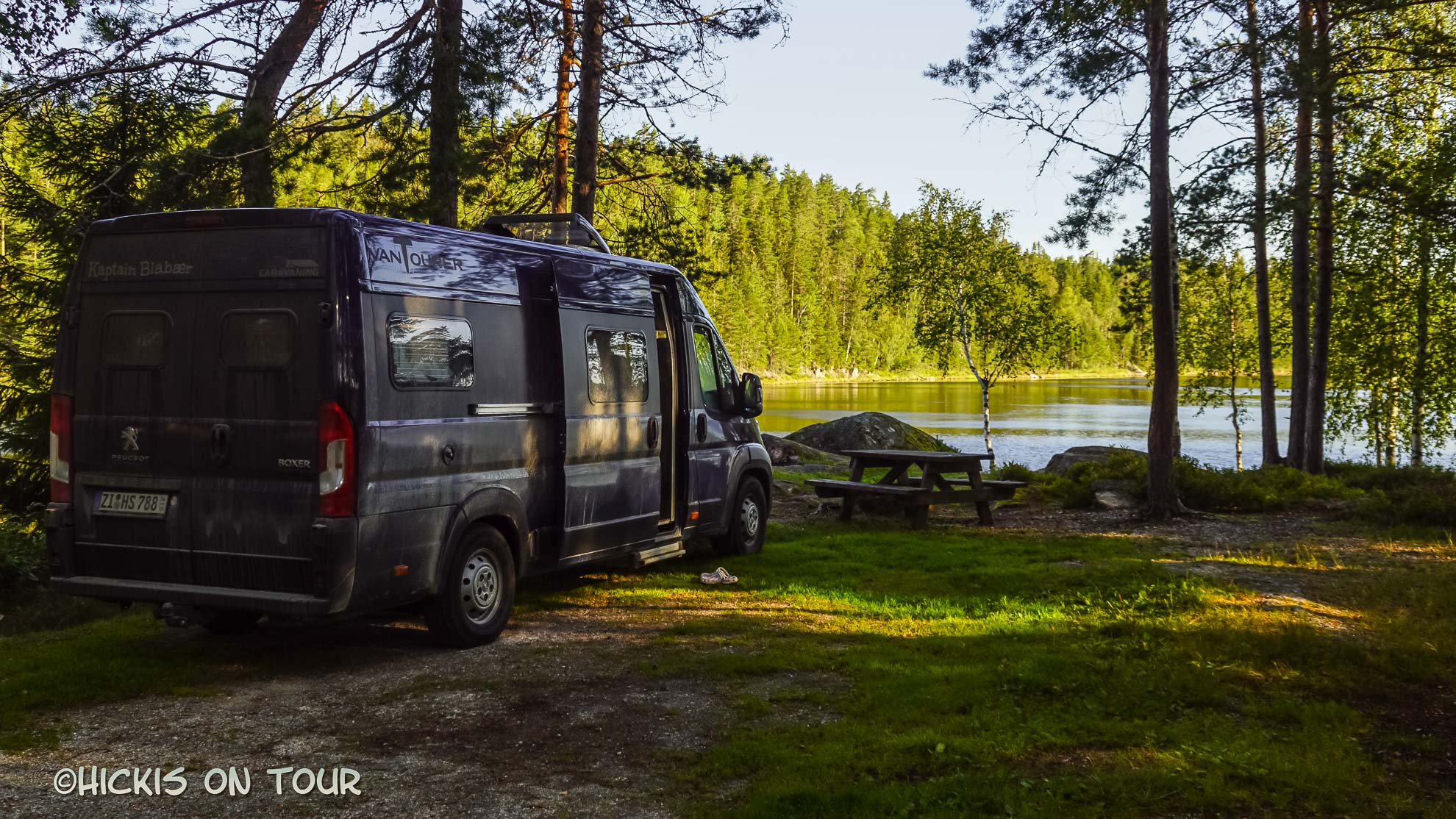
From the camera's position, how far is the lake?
38.2m

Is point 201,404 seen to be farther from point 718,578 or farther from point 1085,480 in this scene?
point 1085,480

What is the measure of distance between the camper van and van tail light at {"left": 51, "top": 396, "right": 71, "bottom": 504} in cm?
1

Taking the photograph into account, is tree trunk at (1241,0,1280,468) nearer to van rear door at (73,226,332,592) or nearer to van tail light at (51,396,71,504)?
van rear door at (73,226,332,592)

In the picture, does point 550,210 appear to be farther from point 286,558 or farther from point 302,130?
point 286,558

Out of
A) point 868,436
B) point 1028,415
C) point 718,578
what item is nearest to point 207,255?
point 718,578

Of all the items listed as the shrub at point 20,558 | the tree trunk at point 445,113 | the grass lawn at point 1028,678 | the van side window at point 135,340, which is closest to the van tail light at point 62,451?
the van side window at point 135,340

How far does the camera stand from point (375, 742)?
5.18 meters

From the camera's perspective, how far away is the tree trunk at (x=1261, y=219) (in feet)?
34.5

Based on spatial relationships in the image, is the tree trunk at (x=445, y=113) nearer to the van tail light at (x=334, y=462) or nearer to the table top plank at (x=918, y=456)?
the table top plank at (x=918, y=456)

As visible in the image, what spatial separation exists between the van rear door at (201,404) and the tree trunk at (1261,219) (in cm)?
884

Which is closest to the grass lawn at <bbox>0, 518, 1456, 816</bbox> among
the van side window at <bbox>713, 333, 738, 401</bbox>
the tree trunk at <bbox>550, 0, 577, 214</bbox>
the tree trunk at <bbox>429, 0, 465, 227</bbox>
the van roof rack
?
the van side window at <bbox>713, 333, 738, 401</bbox>

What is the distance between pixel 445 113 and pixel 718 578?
605cm

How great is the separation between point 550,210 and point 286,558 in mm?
11389

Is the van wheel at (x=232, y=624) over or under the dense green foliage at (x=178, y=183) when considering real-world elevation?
under
